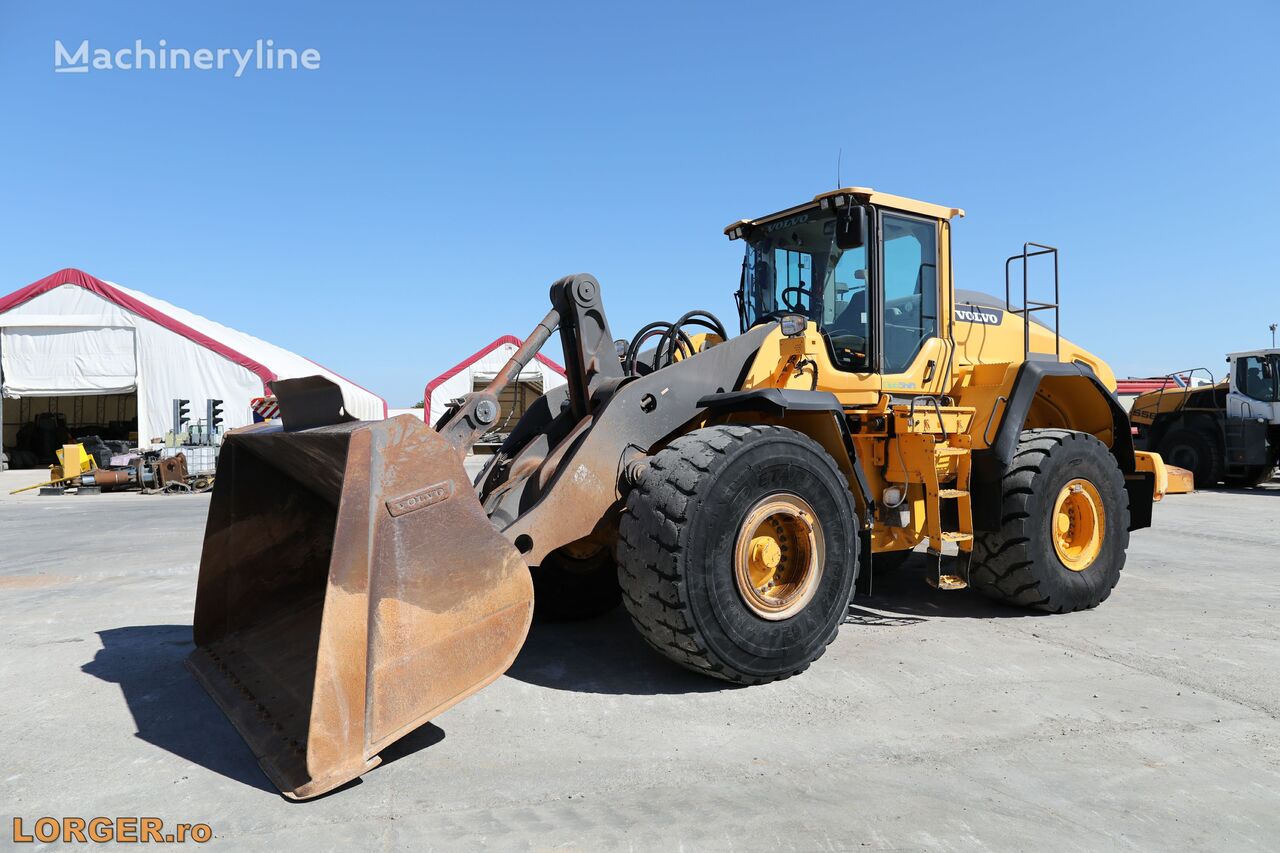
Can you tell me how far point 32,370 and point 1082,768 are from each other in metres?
27.8

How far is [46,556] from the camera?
8508 mm

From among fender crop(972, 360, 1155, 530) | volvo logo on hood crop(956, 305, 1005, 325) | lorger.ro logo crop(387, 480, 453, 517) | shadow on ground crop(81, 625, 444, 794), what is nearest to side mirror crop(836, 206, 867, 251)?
volvo logo on hood crop(956, 305, 1005, 325)

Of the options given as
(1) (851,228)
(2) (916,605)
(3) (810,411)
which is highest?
(1) (851,228)

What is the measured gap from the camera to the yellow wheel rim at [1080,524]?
19.3 feet

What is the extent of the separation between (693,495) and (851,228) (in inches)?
92.2

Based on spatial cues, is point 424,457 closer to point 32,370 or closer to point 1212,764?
point 1212,764

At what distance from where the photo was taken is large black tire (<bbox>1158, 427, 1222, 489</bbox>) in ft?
53.8

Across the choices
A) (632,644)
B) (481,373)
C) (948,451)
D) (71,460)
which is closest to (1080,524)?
(948,451)

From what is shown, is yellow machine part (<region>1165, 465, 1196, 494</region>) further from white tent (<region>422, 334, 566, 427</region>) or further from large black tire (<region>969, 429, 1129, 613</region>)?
white tent (<region>422, 334, 566, 427</region>)

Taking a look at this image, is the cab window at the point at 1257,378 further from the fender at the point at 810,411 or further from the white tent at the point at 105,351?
the white tent at the point at 105,351

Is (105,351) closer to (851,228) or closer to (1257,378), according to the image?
(851,228)

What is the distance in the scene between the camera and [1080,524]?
20.0 ft

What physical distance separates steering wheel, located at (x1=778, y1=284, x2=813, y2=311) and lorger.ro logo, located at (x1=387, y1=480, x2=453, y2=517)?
3131 millimetres

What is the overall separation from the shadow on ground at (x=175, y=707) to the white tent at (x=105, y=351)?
799 inches
